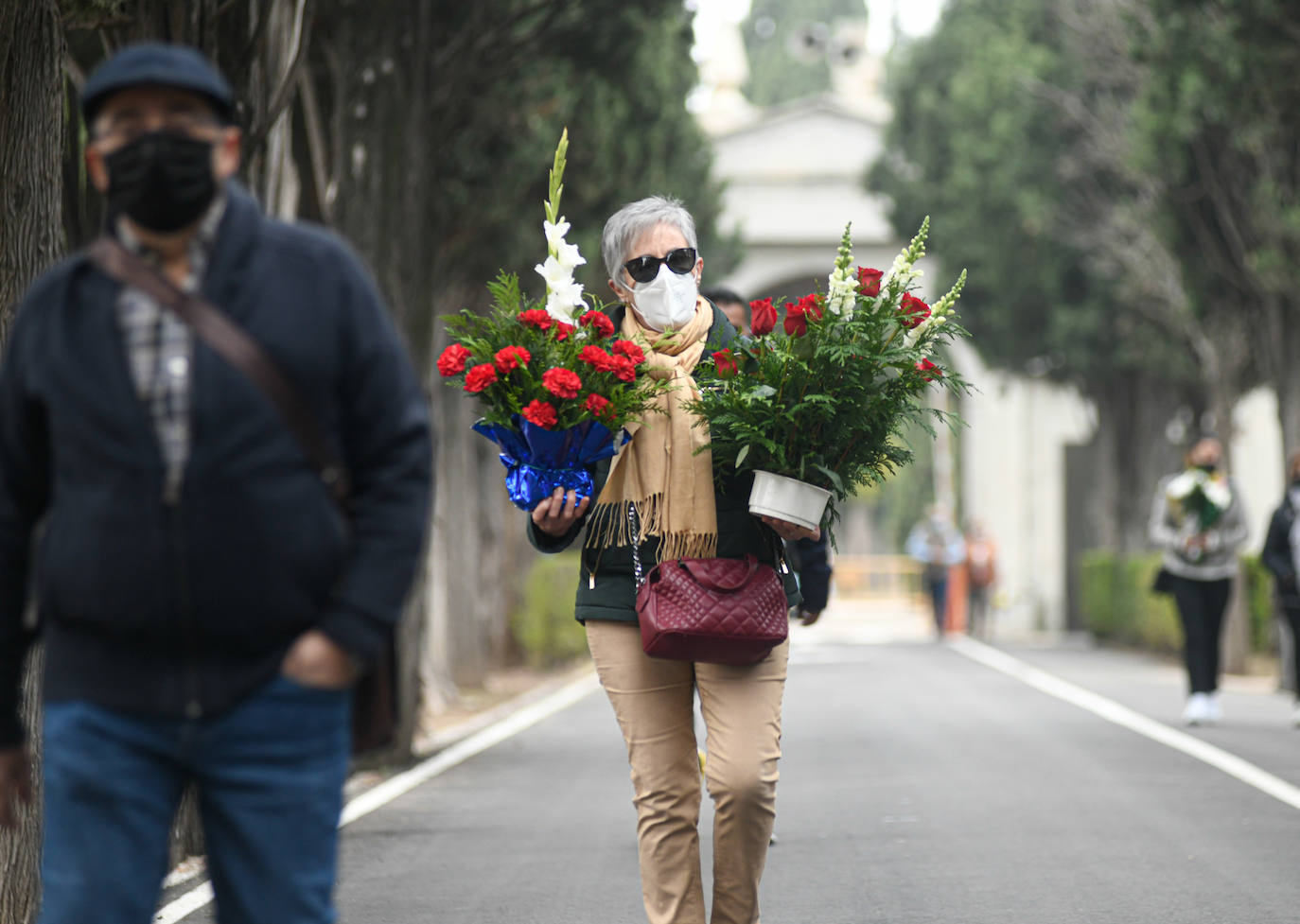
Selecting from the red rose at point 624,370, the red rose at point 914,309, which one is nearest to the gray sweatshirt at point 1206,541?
the red rose at point 914,309

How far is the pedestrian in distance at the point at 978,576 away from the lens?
31.5 meters

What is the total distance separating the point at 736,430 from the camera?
488 centimetres

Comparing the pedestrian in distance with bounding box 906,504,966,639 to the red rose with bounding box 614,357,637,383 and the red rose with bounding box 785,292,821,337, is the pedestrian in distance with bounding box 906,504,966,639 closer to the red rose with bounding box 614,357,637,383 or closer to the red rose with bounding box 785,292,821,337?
the red rose with bounding box 785,292,821,337

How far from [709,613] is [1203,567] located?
987 cm

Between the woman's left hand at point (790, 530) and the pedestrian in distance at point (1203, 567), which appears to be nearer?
the woman's left hand at point (790, 530)

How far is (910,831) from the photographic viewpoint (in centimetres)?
851

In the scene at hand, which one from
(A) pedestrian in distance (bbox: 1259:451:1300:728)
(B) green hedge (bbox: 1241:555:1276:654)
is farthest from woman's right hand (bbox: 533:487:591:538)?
(B) green hedge (bbox: 1241:555:1276:654)

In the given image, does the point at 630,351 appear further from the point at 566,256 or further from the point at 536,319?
the point at 566,256

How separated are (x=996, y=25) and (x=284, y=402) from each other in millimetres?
30712

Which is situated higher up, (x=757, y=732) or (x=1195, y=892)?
(x=757, y=732)

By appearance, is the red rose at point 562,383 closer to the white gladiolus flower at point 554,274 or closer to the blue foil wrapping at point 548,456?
the blue foil wrapping at point 548,456

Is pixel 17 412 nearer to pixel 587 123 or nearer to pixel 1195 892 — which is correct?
pixel 1195 892

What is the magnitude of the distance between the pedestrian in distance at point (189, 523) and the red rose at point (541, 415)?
1575 mm

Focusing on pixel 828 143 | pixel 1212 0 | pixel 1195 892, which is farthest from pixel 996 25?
pixel 1195 892
